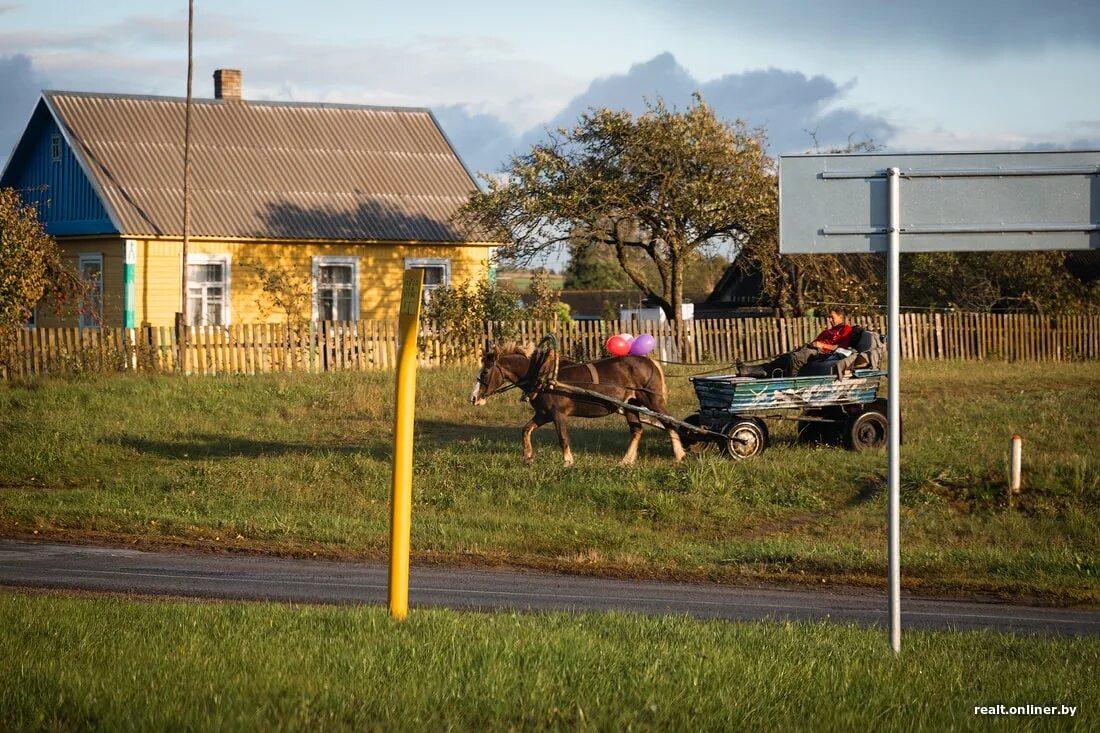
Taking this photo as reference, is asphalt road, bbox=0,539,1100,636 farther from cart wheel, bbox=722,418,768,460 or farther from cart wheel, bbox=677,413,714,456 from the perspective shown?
cart wheel, bbox=677,413,714,456

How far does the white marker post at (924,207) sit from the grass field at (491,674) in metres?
0.94

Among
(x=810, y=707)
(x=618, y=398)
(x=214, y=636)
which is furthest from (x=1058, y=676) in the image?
(x=618, y=398)

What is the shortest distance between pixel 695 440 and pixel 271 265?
57.0 ft

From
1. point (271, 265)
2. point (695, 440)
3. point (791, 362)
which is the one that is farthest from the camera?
point (271, 265)

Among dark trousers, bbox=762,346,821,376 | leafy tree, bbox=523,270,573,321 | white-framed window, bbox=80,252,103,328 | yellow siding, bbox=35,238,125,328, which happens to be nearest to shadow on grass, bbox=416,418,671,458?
dark trousers, bbox=762,346,821,376

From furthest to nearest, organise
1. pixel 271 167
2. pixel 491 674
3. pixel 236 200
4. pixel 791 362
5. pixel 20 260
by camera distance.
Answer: pixel 271 167 < pixel 236 200 < pixel 20 260 < pixel 791 362 < pixel 491 674

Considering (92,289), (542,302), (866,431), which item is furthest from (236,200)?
(866,431)

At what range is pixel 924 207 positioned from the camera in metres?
7.50

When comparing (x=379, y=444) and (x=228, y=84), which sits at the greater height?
(x=228, y=84)

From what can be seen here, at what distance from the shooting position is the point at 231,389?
81.5 feet

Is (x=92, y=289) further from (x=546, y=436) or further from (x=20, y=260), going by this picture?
(x=546, y=436)

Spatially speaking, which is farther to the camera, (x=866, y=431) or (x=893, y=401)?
(x=866, y=431)

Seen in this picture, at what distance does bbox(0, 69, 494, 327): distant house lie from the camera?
104 ft

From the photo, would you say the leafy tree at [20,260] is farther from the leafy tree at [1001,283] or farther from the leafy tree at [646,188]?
the leafy tree at [1001,283]
